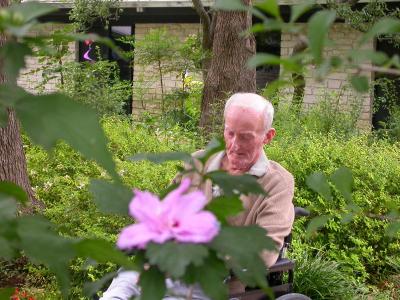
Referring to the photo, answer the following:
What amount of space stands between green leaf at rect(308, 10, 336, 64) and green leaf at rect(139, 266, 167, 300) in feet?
0.93

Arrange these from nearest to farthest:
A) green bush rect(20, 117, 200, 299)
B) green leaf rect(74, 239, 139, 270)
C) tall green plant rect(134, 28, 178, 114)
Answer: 1. green leaf rect(74, 239, 139, 270)
2. green bush rect(20, 117, 200, 299)
3. tall green plant rect(134, 28, 178, 114)

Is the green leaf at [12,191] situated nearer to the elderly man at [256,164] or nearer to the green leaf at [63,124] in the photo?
the green leaf at [63,124]

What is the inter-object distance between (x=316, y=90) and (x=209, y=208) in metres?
11.2

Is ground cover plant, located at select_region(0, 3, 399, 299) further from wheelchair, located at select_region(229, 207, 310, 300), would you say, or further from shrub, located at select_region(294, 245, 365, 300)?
shrub, located at select_region(294, 245, 365, 300)

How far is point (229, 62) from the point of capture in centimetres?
805

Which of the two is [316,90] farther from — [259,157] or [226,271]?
[226,271]

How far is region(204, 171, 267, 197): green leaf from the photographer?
0.79 m

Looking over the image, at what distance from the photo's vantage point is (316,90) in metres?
11.7

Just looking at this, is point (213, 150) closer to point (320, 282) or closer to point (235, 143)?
point (235, 143)

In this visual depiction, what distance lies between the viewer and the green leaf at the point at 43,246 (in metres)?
0.68

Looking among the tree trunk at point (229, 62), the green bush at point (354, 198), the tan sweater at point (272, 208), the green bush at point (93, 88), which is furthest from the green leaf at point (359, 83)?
the green bush at point (93, 88)

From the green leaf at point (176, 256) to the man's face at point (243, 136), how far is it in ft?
6.95

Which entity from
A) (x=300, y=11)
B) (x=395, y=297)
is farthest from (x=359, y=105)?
(x=300, y=11)

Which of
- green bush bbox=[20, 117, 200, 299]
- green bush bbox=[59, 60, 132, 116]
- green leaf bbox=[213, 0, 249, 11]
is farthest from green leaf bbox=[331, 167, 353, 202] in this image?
green bush bbox=[59, 60, 132, 116]
